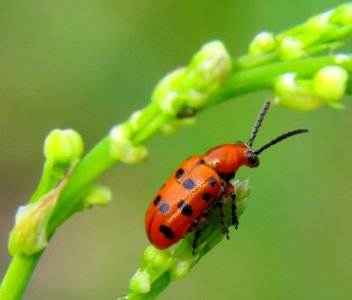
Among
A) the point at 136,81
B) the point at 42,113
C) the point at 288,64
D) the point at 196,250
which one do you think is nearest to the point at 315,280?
the point at 136,81

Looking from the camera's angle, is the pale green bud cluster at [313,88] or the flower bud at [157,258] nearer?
the pale green bud cluster at [313,88]

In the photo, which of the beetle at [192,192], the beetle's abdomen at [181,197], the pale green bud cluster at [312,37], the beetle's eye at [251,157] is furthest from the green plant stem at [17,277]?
the beetle's eye at [251,157]

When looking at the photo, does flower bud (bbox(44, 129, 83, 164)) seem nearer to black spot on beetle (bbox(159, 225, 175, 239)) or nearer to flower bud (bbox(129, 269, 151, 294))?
flower bud (bbox(129, 269, 151, 294))

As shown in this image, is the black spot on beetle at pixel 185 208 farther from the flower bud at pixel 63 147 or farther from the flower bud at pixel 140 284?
the flower bud at pixel 63 147

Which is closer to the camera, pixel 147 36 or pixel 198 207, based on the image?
pixel 198 207

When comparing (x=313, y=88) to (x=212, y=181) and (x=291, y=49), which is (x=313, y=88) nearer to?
(x=291, y=49)

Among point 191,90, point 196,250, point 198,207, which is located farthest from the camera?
point 198,207

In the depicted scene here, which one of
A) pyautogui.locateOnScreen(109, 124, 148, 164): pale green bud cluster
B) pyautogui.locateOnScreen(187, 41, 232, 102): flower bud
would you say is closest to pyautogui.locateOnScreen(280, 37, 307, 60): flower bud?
pyautogui.locateOnScreen(187, 41, 232, 102): flower bud

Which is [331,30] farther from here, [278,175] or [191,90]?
[278,175]
